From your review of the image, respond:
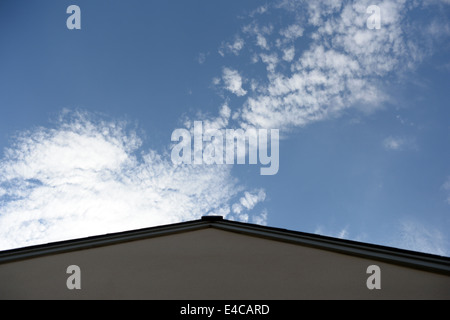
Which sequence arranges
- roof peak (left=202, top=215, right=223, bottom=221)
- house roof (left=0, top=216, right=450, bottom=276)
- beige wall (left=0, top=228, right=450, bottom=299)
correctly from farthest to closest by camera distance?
roof peak (left=202, top=215, right=223, bottom=221), house roof (left=0, top=216, right=450, bottom=276), beige wall (left=0, top=228, right=450, bottom=299)

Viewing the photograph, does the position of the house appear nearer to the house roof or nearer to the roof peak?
the house roof

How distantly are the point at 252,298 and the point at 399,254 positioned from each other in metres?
1.66

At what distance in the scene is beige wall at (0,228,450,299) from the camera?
215 centimetres

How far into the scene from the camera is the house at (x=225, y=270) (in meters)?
2.17

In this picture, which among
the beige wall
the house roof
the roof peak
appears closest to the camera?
the beige wall

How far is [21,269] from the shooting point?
9.41 ft

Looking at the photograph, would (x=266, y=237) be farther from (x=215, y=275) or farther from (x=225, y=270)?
(x=215, y=275)

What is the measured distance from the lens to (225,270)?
8.45ft

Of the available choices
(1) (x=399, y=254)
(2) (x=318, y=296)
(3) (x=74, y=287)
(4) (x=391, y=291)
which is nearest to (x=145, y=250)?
(3) (x=74, y=287)

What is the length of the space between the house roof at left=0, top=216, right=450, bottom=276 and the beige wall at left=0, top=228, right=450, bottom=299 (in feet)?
0.39

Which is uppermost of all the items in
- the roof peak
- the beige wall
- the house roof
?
the roof peak

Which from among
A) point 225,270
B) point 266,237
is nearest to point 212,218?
point 266,237

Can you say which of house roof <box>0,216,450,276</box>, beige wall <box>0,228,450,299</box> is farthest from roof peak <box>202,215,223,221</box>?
beige wall <box>0,228,450,299</box>

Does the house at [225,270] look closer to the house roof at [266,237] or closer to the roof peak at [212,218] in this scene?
the house roof at [266,237]
